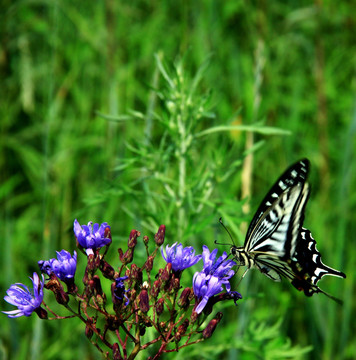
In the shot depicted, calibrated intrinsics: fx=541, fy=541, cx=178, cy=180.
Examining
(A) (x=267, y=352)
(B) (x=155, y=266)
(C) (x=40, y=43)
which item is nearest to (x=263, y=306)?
(A) (x=267, y=352)

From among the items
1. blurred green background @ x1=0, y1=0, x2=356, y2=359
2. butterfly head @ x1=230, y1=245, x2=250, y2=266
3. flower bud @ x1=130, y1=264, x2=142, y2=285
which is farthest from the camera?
blurred green background @ x1=0, y1=0, x2=356, y2=359

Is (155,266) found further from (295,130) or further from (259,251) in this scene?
(295,130)

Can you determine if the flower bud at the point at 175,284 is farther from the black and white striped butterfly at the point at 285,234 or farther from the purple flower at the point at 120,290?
the black and white striped butterfly at the point at 285,234

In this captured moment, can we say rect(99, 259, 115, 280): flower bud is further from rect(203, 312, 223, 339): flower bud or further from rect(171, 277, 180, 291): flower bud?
rect(203, 312, 223, 339): flower bud

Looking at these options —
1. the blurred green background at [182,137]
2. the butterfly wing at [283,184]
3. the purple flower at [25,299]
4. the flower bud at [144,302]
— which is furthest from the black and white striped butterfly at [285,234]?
the purple flower at [25,299]

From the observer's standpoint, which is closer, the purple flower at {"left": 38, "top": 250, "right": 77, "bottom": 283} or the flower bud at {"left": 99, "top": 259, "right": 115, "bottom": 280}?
the purple flower at {"left": 38, "top": 250, "right": 77, "bottom": 283}

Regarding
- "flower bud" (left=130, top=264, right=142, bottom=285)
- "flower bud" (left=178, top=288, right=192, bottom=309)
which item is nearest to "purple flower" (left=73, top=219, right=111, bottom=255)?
"flower bud" (left=130, top=264, right=142, bottom=285)

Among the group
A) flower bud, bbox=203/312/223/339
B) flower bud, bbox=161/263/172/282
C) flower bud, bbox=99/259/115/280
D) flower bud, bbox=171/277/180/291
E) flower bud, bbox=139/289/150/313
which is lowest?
flower bud, bbox=203/312/223/339
